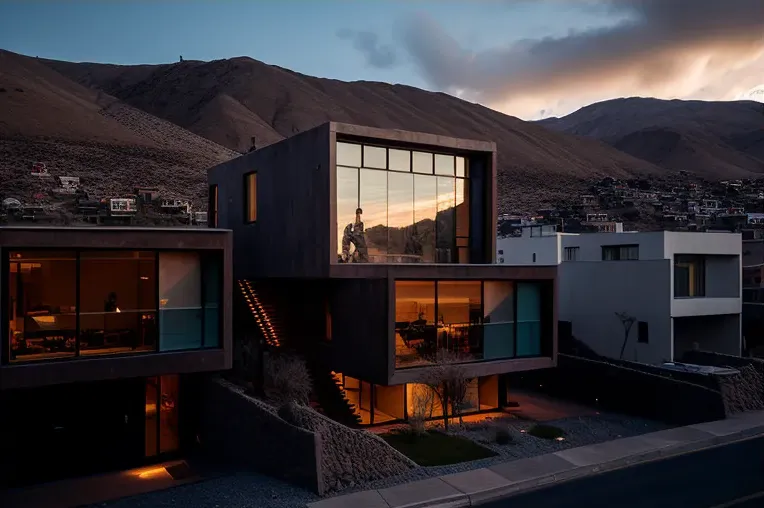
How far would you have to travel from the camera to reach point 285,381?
17859 millimetres

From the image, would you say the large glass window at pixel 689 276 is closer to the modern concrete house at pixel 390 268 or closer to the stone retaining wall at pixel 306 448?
the modern concrete house at pixel 390 268

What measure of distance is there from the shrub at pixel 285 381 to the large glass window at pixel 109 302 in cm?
218

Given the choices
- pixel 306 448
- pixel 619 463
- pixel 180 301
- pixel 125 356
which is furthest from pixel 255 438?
pixel 619 463

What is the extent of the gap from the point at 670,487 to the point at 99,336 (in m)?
13.5

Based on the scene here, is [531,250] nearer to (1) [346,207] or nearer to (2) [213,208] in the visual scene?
(2) [213,208]

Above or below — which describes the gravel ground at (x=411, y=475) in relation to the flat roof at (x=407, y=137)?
below

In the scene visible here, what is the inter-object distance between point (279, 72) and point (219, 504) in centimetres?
18348

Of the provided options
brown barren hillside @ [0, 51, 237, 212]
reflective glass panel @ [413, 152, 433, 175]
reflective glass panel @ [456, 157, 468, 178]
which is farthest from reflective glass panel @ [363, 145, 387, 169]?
brown barren hillside @ [0, 51, 237, 212]

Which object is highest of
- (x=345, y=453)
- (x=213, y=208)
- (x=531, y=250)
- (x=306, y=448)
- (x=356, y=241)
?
(x=213, y=208)

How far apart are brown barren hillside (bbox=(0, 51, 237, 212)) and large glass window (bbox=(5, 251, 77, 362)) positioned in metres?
26.4

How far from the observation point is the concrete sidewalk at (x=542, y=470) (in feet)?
43.6

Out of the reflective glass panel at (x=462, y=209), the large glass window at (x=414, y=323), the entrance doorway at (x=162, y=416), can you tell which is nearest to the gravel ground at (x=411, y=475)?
the large glass window at (x=414, y=323)

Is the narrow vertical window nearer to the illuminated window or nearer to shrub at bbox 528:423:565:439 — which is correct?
the illuminated window

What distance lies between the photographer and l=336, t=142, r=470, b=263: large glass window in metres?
19.4
